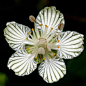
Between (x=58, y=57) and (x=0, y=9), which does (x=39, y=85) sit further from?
(x=0, y=9)

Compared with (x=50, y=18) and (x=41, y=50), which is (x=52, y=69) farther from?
(x=50, y=18)

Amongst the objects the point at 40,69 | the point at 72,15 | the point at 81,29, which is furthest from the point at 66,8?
the point at 40,69

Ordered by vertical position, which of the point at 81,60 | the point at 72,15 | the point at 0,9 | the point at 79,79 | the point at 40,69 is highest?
the point at 0,9

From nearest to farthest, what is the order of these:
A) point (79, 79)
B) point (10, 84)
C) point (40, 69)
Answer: point (40, 69) < point (79, 79) < point (10, 84)

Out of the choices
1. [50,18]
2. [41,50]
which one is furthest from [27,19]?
[41,50]

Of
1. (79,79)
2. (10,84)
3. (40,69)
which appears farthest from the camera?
(10,84)

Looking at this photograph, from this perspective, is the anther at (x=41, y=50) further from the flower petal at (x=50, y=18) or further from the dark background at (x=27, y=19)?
the dark background at (x=27, y=19)

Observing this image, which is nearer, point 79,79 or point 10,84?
point 79,79
